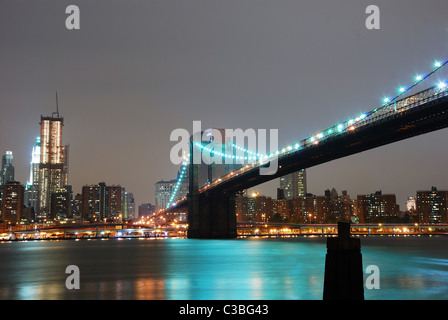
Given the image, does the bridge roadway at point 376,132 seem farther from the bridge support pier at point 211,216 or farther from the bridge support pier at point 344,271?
the bridge support pier at point 344,271

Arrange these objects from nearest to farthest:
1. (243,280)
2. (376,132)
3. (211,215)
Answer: (243,280), (376,132), (211,215)

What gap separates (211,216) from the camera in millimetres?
85125

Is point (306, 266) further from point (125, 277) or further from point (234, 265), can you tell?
point (125, 277)

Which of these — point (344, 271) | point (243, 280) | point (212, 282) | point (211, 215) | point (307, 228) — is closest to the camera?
point (344, 271)

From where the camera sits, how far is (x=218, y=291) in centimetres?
2305

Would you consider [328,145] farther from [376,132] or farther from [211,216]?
[211,216]

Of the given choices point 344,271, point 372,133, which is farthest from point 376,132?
point 344,271

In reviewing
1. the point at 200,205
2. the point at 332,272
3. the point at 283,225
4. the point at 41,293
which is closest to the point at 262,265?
the point at 41,293

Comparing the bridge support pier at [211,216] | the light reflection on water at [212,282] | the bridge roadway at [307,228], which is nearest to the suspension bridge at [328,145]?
the bridge support pier at [211,216]

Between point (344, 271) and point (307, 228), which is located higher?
point (344, 271)

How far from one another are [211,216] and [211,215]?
7.1 inches

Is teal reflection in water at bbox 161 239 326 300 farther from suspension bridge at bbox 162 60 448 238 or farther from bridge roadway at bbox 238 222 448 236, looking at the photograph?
bridge roadway at bbox 238 222 448 236
